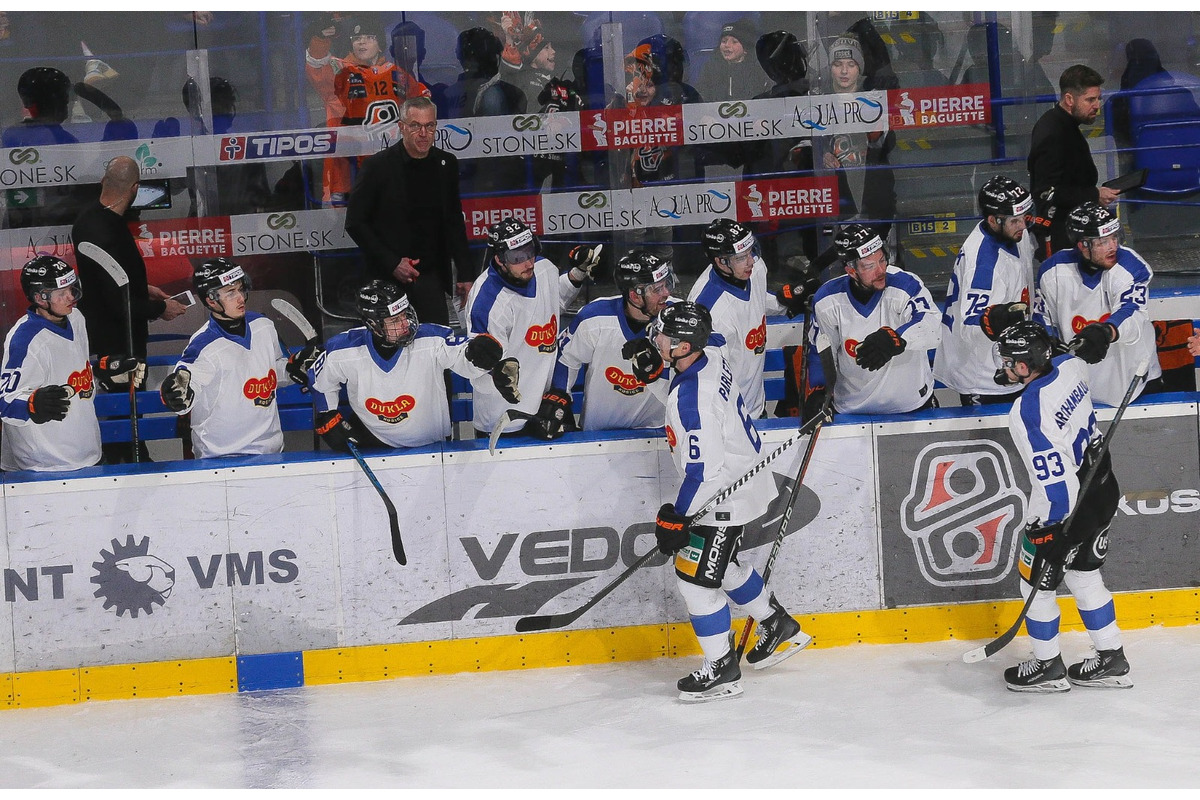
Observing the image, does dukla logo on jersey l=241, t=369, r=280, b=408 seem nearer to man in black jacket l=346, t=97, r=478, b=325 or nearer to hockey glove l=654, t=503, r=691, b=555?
man in black jacket l=346, t=97, r=478, b=325

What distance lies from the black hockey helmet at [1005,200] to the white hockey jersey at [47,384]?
349 centimetres

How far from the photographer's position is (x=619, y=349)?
215 inches

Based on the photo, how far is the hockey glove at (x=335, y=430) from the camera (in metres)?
5.06

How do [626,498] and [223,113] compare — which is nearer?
[626,498]

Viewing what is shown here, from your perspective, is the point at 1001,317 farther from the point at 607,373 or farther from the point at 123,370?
the point at 123,370

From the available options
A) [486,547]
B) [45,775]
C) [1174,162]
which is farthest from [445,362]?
[1174,162]

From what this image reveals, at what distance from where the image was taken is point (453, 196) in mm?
6316

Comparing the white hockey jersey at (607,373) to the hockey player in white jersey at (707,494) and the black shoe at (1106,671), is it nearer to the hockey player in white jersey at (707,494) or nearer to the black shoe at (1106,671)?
the hockey player in white jersey at (707,494)

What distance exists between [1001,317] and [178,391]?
2959 mm

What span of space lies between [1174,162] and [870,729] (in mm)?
4197

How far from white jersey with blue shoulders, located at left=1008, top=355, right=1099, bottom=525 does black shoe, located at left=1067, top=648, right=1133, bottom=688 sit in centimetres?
52

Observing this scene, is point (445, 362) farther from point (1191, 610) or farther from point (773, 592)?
point (1191, 610)

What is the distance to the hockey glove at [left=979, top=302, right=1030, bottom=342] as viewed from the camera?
520cm

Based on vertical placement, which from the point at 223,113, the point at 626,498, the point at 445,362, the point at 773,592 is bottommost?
the point at 773,592
